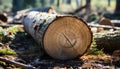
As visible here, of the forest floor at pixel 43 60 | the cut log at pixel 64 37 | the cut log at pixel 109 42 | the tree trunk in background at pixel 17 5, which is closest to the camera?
the forest floor at pixel 43 60

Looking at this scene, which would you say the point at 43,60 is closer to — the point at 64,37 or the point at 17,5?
the point at 64,37

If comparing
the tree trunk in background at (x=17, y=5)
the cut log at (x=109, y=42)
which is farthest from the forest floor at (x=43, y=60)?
the tree trunk in background at (x=17, y=5)

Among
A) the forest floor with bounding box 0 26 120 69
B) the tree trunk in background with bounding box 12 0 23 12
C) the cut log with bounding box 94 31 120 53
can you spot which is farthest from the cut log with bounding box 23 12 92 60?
the tree trunk in background with bounding box 12 0 23 12

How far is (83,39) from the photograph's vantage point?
9008 millimetres

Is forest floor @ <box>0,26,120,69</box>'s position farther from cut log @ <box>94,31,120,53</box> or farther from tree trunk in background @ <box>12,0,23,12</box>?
tree trunk in background @ <box>12,0,23,12</box>

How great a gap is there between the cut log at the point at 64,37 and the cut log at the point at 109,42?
0.92 metres

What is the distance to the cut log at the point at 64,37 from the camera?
28.6ft

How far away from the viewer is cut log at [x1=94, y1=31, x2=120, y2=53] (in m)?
9.70

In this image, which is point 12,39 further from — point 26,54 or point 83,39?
point 83,39

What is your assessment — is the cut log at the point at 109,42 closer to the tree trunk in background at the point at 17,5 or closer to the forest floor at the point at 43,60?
the forest floor at the point at 43,60

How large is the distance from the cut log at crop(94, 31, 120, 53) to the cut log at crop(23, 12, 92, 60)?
0.92 m

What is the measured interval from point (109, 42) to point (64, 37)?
1688mm

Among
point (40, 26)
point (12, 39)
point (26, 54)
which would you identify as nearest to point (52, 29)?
point (40, 26)

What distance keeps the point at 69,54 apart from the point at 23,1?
103ft
